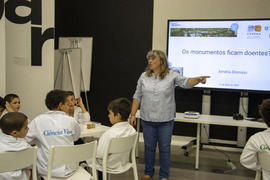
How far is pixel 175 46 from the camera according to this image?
4.86m

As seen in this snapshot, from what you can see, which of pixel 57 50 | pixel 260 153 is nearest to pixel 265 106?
pixel 260 153

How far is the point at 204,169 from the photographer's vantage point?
4090mm

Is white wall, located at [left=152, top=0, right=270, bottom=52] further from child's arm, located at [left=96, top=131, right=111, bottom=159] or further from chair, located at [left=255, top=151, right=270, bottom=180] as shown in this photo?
chair, located at [left=255, top=151, right=270, bottom=180]

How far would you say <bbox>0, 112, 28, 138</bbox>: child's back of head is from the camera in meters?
2.12

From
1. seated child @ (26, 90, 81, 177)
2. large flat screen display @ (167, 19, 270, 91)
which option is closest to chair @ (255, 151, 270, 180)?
seated child @ (26, 90, 81, 177)

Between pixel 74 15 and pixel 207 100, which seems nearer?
pixel 207 100

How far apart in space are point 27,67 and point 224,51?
9.86ft

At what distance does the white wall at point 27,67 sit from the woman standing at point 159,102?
187cm

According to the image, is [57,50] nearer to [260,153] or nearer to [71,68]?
[71,68]

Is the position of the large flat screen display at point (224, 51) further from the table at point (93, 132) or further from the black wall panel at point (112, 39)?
the table at point (93, 132)

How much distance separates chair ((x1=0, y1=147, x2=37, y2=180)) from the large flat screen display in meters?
3.22

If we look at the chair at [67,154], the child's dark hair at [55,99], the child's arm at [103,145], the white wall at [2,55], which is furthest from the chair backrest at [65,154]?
the white wall at [2,55]

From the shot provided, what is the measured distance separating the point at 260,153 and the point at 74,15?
467cm

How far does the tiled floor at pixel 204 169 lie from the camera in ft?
12.5
